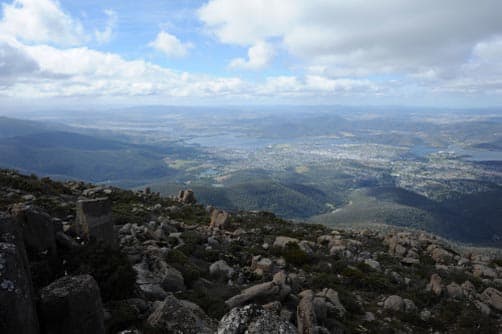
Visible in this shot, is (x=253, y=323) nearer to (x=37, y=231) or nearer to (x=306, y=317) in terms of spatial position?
(x=306, y=317)

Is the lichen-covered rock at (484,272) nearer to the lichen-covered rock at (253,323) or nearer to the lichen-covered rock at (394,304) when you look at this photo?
the lichen-covered rock at (394,304)

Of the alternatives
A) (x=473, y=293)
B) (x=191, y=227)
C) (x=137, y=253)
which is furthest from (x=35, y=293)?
(x=473, y=293)

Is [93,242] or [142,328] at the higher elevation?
[93,242]

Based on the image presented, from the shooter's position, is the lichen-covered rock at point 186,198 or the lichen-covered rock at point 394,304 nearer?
the lichen-covered rock at point 394,304

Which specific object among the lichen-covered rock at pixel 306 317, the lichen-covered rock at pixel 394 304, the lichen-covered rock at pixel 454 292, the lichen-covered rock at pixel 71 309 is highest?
the lichen-covered rock at pixel 71 309

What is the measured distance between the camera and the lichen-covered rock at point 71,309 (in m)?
5.93

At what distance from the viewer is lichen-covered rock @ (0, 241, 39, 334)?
16.3 ft

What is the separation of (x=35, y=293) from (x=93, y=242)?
3.62 meters

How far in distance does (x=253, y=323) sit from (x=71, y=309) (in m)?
3.46

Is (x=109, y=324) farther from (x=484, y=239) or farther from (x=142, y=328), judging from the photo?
(x=484, y=239)

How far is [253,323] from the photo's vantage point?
5145 millimetres

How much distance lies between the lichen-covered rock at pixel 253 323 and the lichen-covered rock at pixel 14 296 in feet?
10.3

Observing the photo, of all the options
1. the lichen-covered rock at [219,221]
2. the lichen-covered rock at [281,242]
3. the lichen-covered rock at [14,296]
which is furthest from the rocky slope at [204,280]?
the lichen-covered rock at [219,221]

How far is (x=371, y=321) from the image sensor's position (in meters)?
11.2
